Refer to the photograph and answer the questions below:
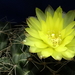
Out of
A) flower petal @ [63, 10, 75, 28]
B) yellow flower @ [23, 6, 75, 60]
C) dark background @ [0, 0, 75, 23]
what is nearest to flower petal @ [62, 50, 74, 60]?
yellow flower @ [23, 6, 75, 60]

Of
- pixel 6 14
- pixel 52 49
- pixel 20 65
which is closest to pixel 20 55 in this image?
pixel 20 65

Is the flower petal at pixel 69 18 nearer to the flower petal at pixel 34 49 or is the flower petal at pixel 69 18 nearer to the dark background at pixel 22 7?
the flower petal at pixel 34 49

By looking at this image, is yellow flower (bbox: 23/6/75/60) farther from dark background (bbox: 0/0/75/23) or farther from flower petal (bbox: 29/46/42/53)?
dark background (bbox: 0/0/75/23)

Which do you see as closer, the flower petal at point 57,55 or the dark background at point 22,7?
the flower petal at point 57,55

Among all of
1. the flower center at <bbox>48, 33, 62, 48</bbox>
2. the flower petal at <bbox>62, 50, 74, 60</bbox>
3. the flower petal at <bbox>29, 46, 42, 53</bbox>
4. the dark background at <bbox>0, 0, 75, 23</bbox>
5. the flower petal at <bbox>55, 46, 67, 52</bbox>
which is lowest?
the flower petal at <bbox>62, 50, 74, 60</bbox>

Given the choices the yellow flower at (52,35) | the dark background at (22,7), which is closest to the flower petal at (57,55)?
the yellow flower at (52,35)

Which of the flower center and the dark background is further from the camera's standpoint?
the dark background

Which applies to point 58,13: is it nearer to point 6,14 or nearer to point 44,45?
point 44,45

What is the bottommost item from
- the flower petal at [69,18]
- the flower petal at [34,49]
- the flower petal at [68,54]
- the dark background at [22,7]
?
the flower petal at [68,54]
